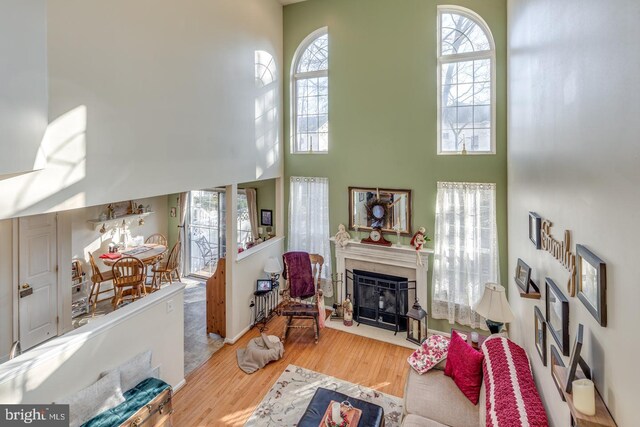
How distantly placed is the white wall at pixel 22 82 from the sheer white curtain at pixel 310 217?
14.5ft

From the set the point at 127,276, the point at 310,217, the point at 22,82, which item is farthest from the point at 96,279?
the point at 22,82

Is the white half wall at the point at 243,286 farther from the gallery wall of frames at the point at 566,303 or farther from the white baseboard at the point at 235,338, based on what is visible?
the gallery wall of frames at the point at 566,303

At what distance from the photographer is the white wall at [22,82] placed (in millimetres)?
2195

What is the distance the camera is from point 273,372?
471 centimetres

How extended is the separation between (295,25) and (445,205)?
177 inches

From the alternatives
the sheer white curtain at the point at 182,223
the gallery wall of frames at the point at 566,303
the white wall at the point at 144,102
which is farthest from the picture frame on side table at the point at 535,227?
the sheer white curtain at the point at 182,223

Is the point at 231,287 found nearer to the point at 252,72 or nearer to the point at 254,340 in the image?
the point at 254,340

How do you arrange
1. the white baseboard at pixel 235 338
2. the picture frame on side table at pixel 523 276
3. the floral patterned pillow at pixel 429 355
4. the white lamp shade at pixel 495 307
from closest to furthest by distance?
the picture frame on side table at pixel 523 276
the white lamp shade at pixel 495 307
the floral patterned pillow at pixel 429 355
the white baseboard at pixel 235 338

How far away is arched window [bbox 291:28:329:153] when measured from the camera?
21.0 ft

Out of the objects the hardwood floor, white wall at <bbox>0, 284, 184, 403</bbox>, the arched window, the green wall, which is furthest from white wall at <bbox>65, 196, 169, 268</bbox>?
the green wall

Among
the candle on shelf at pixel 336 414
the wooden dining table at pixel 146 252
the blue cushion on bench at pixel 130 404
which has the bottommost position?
A: the candle on shelf at pixel 336 414

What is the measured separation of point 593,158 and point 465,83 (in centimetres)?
402

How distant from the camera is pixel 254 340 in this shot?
17.0ft

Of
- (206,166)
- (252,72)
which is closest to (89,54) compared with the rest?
(206,166)
